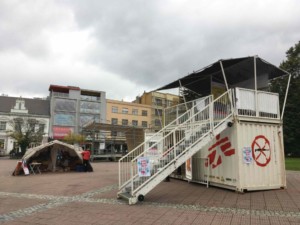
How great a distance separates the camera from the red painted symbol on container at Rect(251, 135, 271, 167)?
31.7 ft

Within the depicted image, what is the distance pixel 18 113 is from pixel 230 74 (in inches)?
1807

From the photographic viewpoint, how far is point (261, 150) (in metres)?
9.80

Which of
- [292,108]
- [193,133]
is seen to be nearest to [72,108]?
[292,108]

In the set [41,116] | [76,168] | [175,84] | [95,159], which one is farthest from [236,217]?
[41,116]

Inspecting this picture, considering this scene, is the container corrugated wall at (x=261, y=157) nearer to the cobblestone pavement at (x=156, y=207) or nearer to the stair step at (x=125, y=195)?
the cobblestone pavement at (x=156, y=207)

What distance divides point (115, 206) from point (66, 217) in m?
1.50

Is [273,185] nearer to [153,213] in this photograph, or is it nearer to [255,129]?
[255,129]

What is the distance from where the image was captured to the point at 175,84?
13.8 m

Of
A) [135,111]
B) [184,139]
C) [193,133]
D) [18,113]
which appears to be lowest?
[184,139]

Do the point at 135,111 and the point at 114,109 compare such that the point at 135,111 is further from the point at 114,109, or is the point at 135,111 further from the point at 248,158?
the point at 248,158

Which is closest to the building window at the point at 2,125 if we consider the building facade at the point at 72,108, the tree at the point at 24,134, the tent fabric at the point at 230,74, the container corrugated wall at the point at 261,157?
the tree at the point at 24,134

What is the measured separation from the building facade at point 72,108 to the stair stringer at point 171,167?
41973 mm

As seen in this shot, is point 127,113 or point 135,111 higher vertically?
point 135,111

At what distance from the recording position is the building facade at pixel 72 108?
1950 inches
